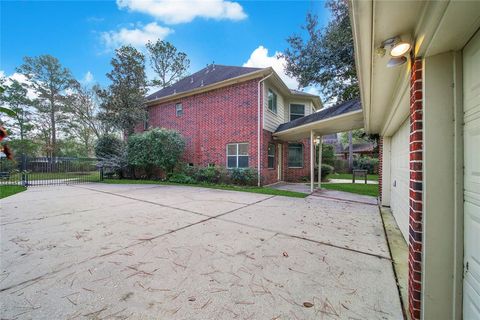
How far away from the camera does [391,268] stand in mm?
2502

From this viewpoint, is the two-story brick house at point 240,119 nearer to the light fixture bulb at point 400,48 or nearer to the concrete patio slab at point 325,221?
the concrete patio slab at point 325,221

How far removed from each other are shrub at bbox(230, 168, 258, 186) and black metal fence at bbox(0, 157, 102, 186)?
30.2 feet

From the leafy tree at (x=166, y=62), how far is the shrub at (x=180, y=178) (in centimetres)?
1408

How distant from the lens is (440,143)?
1.51 m

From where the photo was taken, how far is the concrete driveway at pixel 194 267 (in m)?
1.78

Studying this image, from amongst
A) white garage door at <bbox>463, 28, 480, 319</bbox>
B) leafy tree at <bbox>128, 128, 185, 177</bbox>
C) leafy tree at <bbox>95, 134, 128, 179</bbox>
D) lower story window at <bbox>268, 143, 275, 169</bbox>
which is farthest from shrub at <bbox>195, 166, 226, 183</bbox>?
white garage door at <bbox>463, 28, 480, 319</bbox>

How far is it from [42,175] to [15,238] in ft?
40.8

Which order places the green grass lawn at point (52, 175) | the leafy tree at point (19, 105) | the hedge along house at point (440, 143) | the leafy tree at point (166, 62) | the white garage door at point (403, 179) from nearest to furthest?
the hedge along house at point (440, 143)
the white garage door at point (403, 179)
the green grass lawn at point (52, 175)
the leafy tree at point (19, 105)
the leafy tree at point (166, 62)

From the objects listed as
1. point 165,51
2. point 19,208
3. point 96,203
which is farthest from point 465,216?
point 165,51

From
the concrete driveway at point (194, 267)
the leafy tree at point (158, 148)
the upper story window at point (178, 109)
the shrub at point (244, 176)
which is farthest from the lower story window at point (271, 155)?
the concrete driveway at point (194, 267)

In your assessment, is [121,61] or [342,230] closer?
[342,230]

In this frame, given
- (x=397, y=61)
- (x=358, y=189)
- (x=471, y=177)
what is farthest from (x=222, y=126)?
(x=471, y=177)

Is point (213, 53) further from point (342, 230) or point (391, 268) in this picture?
point (391, 268)

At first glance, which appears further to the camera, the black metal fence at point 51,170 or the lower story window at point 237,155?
the black metal fence at point 51,170
